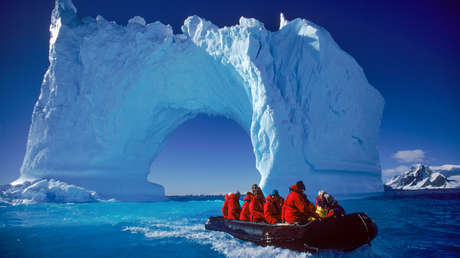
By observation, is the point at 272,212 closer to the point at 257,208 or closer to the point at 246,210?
the point at 257,208

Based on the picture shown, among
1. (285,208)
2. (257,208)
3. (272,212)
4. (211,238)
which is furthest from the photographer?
(211,238)

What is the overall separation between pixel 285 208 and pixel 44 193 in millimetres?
13006

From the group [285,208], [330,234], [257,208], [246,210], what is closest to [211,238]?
[246,210]

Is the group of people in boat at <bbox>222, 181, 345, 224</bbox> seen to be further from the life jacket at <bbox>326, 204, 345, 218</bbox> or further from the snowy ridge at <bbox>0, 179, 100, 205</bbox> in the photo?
the snowy ridge at <bbox>0, 179, 100, 205</bbox>

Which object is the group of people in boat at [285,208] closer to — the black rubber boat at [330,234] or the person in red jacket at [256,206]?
the person in red jacket at [256,206]

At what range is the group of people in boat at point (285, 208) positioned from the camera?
4078 mm

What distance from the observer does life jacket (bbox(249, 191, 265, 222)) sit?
Answer: 5.21 m

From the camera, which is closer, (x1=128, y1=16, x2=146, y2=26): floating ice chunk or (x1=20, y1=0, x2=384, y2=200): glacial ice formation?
(x1=20, y1=0, x2=384, y2=200): glacial ice formation

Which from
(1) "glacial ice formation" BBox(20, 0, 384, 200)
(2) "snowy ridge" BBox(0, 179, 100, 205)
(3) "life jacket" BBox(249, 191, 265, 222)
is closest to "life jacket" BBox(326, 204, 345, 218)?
(3) "life jacket" BBox(249, 191, 265, 222)

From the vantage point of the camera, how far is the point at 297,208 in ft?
13.6

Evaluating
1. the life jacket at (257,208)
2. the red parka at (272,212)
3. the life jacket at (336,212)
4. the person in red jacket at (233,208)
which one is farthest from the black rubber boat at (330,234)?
the person in red jacket at (233,208)

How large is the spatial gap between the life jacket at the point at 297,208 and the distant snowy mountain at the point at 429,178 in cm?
4955

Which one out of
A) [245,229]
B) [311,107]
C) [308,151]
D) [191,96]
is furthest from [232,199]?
[191,96]

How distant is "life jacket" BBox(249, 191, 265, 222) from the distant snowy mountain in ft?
160
